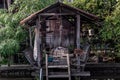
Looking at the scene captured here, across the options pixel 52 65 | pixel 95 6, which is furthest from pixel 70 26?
pixel 52 65

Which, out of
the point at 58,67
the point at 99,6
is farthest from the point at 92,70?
the point at 99,6

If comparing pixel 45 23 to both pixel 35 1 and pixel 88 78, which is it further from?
pixel 88 78

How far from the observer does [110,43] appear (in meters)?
18.3

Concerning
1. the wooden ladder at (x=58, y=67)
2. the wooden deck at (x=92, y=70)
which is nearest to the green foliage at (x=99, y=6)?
the wooden deck at (x=92, y=70)

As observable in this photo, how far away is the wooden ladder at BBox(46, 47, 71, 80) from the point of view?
14.5 m

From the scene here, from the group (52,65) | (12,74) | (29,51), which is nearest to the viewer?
(52,65)

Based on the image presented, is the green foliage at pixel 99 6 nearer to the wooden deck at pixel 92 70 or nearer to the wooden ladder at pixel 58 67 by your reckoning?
the wooden deck at pixel 92 70

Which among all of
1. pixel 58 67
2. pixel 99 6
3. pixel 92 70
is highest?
pixel 99 6

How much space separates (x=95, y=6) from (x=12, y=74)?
598 cm

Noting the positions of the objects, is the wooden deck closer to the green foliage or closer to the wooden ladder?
the wooden ladder

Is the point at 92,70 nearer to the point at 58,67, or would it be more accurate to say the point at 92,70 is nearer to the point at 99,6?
the point at 58,67

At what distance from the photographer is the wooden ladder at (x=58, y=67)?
14.5 meters

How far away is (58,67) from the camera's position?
573 inches

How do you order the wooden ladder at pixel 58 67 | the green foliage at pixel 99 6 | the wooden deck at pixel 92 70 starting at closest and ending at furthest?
1. the wooden ladder at pixel 58 67
2. the wooden deck at pixel 92 70
3. the green foliage at pixel 99 6
